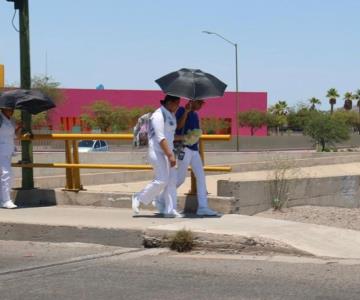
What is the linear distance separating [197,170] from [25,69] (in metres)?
4.15

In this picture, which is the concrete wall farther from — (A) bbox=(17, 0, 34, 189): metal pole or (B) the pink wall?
(B) the pink wall

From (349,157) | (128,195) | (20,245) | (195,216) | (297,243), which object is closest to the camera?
(297,243)

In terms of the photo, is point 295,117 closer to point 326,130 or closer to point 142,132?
point 326,130

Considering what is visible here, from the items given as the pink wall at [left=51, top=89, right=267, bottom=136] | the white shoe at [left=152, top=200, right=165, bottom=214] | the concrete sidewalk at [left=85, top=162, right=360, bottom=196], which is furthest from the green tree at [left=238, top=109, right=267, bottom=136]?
the white shoe at [left=152, top=200, right=165, bottom=214]

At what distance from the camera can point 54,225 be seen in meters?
9.86

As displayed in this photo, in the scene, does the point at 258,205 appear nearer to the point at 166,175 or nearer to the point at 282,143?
the point at 166,175

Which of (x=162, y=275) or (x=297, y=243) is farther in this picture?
(x=297, y=243)

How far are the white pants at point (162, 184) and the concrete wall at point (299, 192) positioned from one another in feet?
3.77

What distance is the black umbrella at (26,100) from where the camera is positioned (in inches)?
465

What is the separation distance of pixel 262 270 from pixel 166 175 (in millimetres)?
2912

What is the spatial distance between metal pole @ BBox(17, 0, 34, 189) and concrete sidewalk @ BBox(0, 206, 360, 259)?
1774 millimetres

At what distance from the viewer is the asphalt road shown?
6.77 meters

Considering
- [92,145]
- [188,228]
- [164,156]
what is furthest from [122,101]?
[188,228]

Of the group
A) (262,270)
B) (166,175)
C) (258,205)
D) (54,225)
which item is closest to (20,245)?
(54,225)
